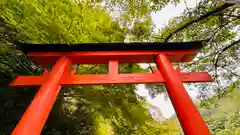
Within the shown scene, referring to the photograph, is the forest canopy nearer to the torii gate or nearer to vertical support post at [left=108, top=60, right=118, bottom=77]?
the torii gate

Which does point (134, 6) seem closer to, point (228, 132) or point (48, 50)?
point (48, 50)

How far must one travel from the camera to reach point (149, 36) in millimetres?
4484

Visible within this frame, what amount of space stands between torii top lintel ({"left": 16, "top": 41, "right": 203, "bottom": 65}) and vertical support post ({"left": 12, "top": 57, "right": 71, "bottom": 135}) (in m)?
0.19

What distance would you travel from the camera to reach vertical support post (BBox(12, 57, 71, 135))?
138cm

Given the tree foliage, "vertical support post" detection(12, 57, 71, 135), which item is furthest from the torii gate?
the tree foliage

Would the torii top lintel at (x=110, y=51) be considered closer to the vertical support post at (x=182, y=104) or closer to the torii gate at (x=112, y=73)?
the torii gate at (x=112, y=73)

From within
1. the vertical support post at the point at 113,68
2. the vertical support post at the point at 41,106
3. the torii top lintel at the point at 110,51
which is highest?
the torii top lintel at the point at 110,51

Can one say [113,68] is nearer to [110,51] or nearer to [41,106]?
[110,51]

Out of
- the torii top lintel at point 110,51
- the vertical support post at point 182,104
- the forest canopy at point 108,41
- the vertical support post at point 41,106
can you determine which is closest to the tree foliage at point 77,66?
the forest canopy at point 108,41

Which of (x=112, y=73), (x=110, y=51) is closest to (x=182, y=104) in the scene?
(x=112, y=73)

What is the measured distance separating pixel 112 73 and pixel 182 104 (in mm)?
Result: 873

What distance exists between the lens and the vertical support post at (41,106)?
138 centimetres

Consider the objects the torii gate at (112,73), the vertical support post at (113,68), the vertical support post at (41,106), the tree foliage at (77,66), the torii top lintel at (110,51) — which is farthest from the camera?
the tree foliage at (77,66)

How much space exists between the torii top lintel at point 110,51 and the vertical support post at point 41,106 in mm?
194
